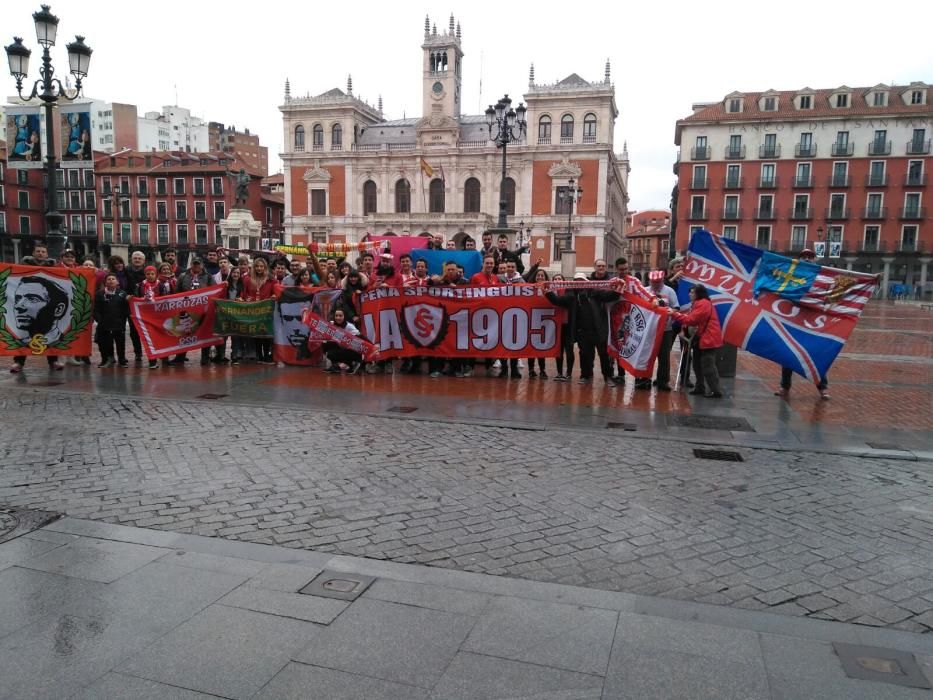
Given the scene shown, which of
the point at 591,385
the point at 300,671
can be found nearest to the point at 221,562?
the point at 300,671

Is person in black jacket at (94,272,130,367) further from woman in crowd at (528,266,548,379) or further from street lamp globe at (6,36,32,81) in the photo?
woman in crowd at (528,266,548,379)

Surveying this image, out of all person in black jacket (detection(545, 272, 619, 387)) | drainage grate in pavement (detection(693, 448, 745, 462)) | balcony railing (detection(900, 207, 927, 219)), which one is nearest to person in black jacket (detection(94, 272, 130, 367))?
person in black jacket (detection(545, 272, 619, 387))

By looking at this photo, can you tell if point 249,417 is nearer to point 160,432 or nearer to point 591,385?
point 160,432

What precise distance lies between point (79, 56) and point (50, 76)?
4.08ft

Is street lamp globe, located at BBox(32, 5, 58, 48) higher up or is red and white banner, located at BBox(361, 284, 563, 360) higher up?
street lamp globe, located at BBox(32, 5, 58, 48)

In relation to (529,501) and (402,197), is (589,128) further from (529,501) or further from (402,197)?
(529,501)

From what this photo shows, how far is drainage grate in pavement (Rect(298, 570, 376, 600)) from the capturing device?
11.4ft

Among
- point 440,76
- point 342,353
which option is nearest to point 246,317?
point 342,353

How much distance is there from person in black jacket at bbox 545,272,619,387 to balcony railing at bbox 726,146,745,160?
56045 mm

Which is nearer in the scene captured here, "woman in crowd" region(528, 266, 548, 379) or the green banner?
"woman in crowd" region(528, 266, 548, 379)

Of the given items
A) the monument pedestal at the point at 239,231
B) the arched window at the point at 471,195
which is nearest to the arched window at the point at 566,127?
the arched window at the point at 471,195

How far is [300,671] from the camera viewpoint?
9.17ft

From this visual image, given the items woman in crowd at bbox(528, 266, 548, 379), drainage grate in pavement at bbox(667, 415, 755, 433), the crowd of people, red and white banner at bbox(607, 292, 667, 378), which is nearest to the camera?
drainage grate in pavement at bbox(667, 415, 755, 433)

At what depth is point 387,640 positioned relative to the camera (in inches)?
120
